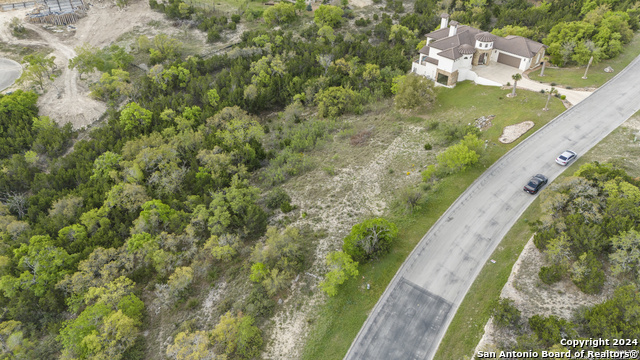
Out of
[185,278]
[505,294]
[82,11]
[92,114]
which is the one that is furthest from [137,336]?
[82,11]

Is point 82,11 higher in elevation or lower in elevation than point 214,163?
higher

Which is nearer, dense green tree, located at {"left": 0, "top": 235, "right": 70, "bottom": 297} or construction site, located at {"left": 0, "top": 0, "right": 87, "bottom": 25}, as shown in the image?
dense green tree, located at {"left": 0, "top": 235, "right": 70, "bottom": 297}

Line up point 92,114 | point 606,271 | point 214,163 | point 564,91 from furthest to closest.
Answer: point 92,114
point 564,91
point 214,163
point 606,271

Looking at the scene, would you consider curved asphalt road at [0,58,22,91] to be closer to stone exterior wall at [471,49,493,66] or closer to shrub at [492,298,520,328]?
stone exterior wall at [471,49,493,66]

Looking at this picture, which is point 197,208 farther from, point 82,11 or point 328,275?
point 82,11

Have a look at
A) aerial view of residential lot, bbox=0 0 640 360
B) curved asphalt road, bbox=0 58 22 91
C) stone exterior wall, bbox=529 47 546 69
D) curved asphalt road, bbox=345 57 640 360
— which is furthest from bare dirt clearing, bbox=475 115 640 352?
curved asphalt road, bbox=0 58 22 91

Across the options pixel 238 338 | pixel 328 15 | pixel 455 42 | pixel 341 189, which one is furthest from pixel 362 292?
pixel 328 15
